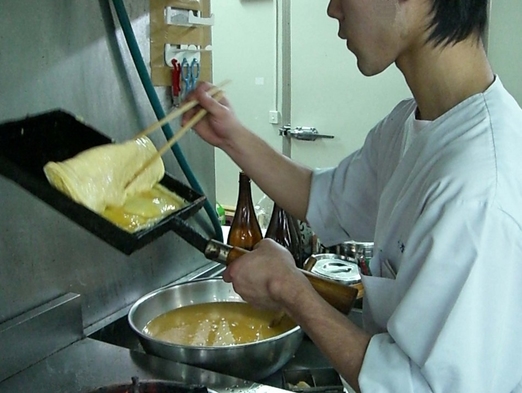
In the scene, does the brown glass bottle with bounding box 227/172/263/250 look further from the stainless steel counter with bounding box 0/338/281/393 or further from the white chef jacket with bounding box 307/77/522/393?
the white chef jacket with bounding box 307/77/522/393

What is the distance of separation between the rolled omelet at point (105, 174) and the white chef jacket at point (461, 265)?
0.44m

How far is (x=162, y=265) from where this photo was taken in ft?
4.64

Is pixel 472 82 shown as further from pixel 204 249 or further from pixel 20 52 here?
pixel 20 52

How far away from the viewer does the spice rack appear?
132 centimetres

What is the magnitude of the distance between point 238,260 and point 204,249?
70mm

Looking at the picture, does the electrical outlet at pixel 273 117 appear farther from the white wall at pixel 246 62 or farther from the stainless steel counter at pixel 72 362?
the stainless steel counter at pixel 72 362

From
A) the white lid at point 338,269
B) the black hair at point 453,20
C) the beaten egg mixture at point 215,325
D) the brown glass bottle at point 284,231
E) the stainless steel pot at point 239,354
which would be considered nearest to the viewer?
the black hair at point 453,20

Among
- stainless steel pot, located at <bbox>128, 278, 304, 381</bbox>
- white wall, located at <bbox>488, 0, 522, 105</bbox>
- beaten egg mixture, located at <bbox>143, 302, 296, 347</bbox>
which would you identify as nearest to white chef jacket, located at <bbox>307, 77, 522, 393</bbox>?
stainless steel pot, located at <bbox>128, 278, 304, 381</bbox>

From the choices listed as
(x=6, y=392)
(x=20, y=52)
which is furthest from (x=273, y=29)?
(x=6, y=392)

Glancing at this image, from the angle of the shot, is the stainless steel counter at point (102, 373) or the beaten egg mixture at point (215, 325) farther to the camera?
the beaten egg mixture at point (215, 325)

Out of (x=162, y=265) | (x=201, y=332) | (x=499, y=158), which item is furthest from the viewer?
(x=162, y=265)

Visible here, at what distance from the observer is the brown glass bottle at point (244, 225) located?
4.95ft

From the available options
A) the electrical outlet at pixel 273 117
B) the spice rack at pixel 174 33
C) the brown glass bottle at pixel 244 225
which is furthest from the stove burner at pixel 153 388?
the electrical outlet at pixel 273 117

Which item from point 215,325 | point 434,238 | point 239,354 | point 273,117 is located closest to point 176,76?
point 215,325
